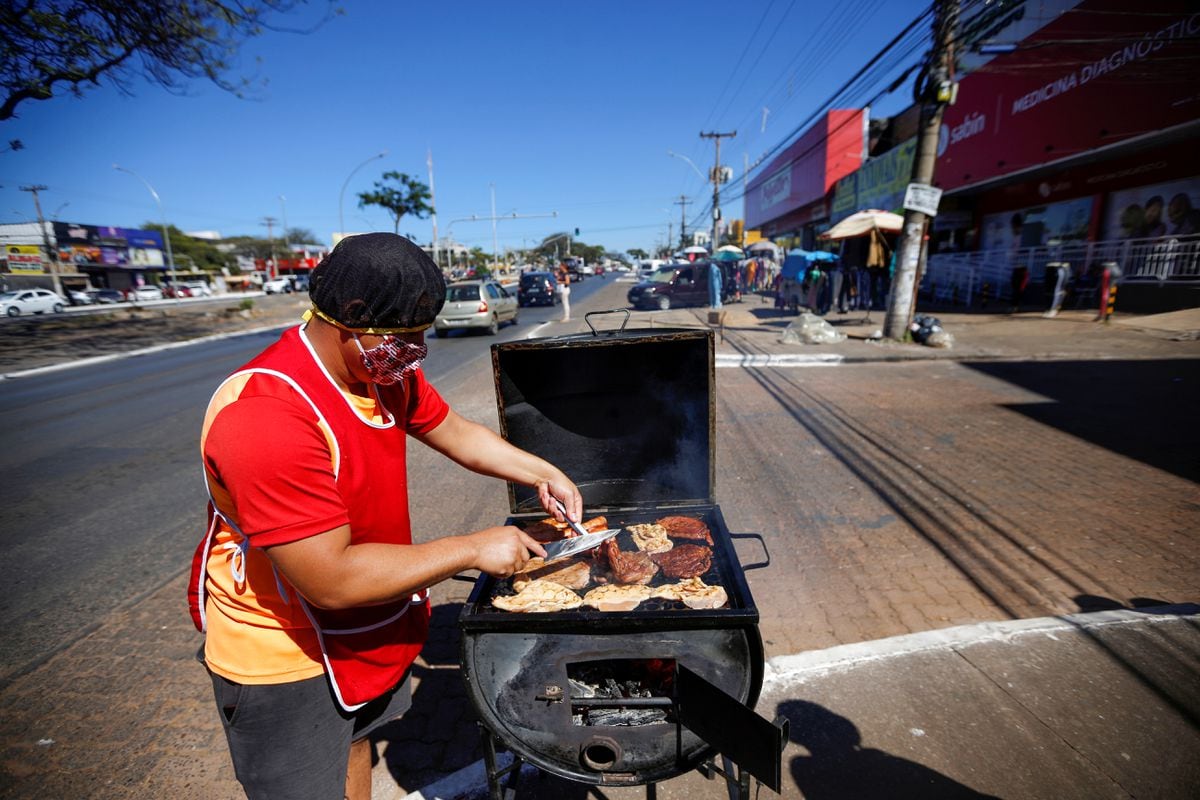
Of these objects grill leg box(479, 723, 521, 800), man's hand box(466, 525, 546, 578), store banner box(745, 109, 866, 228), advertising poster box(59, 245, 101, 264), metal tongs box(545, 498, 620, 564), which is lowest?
grill leg box(479, 723, 521, 800)

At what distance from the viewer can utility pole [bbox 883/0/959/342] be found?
9766 millimetres

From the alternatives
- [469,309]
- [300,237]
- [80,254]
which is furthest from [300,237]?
[469,309]

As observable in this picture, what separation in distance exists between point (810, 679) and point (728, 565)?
3.62 ft

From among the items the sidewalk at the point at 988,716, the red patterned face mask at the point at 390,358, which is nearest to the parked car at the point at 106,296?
the red patterned face mask at the point at 390,358

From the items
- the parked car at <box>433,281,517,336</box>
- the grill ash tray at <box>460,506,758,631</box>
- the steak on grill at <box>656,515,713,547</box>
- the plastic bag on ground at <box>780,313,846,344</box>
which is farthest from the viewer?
the parked car at <box>433,281,517,336</box>

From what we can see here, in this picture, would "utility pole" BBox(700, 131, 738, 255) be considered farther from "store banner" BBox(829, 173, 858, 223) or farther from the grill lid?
the grill lid

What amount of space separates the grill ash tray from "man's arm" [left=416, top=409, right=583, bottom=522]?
13.3 inches

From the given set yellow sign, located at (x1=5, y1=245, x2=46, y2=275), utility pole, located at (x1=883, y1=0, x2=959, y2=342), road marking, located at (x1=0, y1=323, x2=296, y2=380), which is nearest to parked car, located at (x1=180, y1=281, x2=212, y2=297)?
yellow sign, located at (x1=5, y1=245, x2=46, y2=275)

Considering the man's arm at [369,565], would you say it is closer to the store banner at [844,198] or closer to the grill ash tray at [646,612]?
the grill ash tray at [646,612]

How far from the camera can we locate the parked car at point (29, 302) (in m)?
30.2

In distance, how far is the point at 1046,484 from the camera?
489 cm

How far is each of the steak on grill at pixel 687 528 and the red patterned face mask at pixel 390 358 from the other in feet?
4.82

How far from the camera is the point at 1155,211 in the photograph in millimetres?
13070

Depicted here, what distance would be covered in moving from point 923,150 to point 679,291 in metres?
11.8
